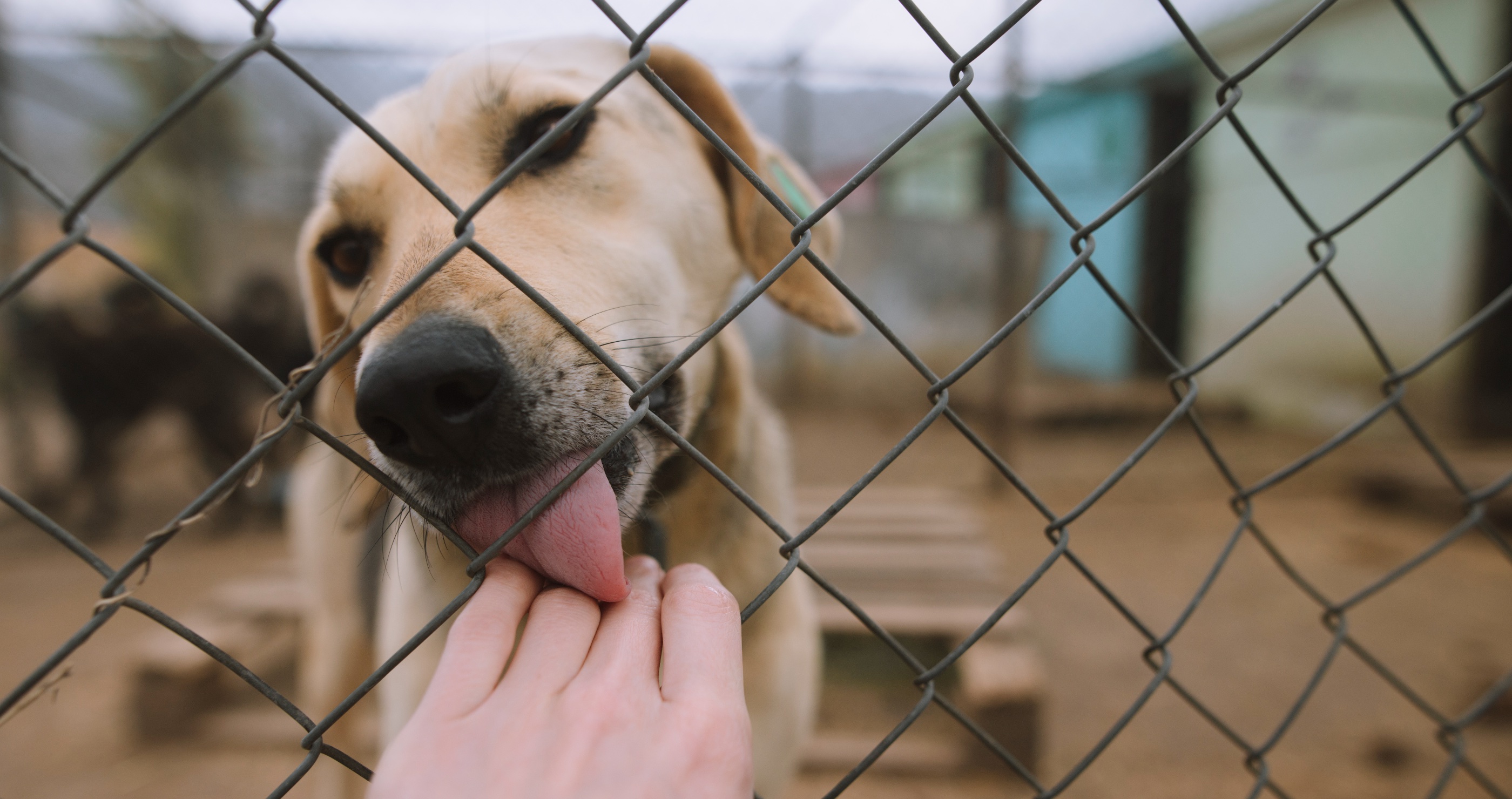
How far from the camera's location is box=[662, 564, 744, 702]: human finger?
2.10 feet

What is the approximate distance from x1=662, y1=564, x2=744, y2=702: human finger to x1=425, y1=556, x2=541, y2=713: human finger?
14 centimetres

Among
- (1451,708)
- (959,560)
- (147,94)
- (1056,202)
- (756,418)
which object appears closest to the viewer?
(1056,202)

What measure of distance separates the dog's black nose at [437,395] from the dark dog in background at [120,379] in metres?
4.86

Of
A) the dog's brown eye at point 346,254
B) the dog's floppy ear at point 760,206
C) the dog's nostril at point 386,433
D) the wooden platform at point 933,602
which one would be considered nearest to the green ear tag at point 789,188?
the dog's floppy ear at point 760,206

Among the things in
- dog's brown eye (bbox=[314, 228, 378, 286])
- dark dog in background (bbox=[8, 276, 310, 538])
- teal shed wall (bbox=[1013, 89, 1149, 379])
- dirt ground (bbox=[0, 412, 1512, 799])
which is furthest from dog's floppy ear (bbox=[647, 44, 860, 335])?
teal shed wall (bbox=[1013, 89, 1149, 379])

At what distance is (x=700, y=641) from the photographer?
68 centimetres

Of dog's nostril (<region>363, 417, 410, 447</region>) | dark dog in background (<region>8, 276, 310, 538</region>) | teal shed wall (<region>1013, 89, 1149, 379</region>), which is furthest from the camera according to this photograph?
teal shed wall (<region>1013, 89, 1149, 379</region>)

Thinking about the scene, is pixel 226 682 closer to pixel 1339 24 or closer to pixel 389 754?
pixel 389 754

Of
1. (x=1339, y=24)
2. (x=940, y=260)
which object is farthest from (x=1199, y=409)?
(x=1339, y=24)

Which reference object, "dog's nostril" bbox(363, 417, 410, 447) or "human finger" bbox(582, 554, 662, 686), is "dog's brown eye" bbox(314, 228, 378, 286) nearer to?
"dog's nostril" bbox(363, 417, 410, 447)

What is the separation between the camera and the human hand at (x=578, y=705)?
55cm

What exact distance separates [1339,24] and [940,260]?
447 cm

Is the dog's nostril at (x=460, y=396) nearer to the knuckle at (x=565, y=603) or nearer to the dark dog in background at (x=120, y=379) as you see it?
the knuckle at (x=565, y=603)

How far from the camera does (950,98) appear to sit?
80 centimetres
